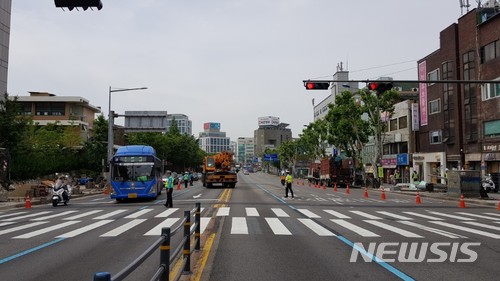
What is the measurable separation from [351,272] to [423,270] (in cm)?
132

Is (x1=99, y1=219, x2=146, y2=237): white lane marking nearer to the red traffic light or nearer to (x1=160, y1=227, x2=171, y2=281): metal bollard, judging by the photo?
(x1=160, y1=227, x2=171, y2=281): metal bollard

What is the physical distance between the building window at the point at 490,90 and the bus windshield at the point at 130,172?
31653mm

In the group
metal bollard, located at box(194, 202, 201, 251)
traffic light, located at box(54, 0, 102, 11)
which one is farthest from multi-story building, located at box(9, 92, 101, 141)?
metal bollard, located at box(194, 202, 201, 251)

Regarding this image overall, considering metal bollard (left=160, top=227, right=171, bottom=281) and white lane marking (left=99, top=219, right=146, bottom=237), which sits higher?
metal bollard (left=160, top=227, right=171, bottom=281)

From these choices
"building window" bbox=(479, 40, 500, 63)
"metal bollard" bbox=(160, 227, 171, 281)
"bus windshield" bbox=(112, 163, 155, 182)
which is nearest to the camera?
"metal bollard" bbox=(160, 227, 171, 281)

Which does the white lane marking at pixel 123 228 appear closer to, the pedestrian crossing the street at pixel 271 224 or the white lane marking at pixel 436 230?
the pedestrian crossing the street at pixel 271 224

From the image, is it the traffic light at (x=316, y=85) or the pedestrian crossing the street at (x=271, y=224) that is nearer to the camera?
the pedestrian crossing the street at (x=271, y=224)

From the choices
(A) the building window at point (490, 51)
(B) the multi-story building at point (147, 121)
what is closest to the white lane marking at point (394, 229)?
(A) the building window at point (490, 51)

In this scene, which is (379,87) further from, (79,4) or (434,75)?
(434,75)

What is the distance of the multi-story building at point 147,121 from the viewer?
45375 millimetres

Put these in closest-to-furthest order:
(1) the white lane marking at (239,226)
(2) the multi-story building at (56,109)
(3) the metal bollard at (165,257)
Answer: (3) the metal bollard at (165,257)
(1) the white lane marking at (239,226)
(2) the multi-story building at (56,109)

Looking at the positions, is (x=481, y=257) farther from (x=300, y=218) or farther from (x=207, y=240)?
(x=300, y=218)

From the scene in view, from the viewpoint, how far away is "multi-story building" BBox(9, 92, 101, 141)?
67625 millimetres

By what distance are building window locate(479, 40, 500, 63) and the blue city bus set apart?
32.3m
